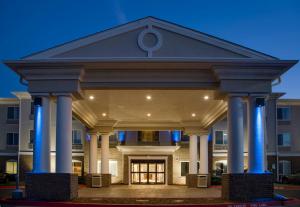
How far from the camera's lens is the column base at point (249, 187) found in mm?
20438

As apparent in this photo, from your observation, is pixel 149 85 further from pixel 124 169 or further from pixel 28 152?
pixel 28 152

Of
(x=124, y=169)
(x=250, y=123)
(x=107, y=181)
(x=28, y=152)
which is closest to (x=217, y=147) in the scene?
(x=124, y=169)

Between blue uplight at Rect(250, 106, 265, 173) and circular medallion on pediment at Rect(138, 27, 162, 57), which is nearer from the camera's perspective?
blue uplight at Rect(250, 106, 265, 173)

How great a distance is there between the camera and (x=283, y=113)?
168ft

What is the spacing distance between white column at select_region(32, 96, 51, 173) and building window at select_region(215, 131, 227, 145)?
2741 centimetres

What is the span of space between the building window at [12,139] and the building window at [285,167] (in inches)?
978

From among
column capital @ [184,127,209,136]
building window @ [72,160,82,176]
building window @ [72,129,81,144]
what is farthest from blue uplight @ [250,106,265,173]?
building window @ [72,129,81,144]

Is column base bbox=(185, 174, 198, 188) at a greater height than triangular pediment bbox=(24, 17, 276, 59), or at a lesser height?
lesser

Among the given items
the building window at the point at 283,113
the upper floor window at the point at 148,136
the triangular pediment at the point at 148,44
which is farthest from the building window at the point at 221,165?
the triangular pediment at the point at 148,44

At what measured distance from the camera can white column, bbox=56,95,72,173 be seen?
21078mm

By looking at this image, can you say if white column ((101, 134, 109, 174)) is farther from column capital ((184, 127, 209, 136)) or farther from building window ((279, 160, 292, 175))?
building window ((279, 160, 292, 175))

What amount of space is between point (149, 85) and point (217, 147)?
1033 inches

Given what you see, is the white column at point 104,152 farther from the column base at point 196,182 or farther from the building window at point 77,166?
the building window at point 77,166

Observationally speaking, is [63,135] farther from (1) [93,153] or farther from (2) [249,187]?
(1) [93,153]
